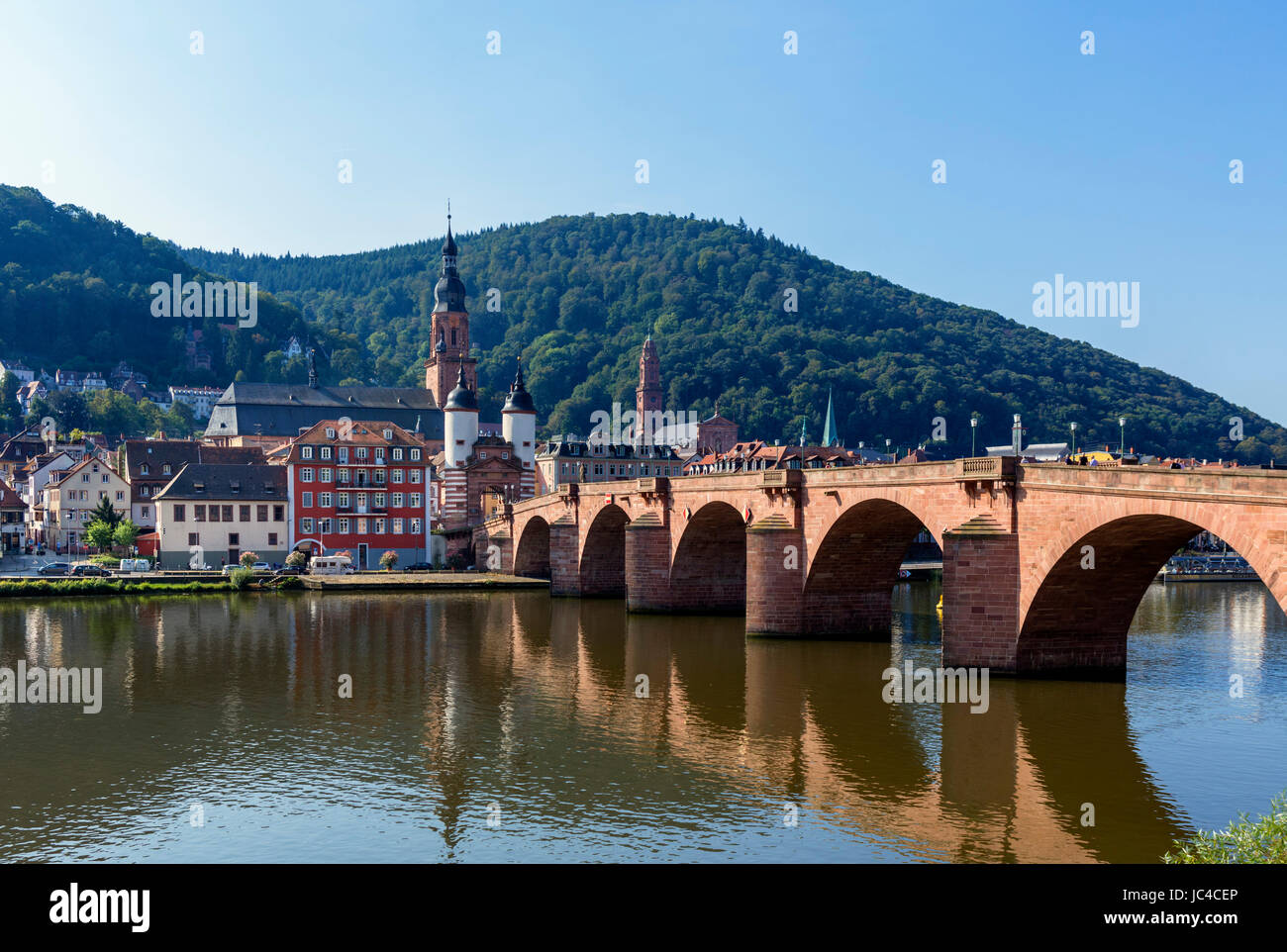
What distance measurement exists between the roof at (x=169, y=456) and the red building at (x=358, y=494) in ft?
43.9

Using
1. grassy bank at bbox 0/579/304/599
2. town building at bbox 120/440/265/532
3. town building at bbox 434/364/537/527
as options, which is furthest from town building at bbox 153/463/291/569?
town building at bbox 434/364/537/527

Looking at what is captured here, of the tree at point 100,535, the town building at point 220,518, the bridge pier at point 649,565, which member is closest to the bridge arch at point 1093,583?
the bridge pier at point 649,565

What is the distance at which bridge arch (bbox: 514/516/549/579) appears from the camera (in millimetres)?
83250

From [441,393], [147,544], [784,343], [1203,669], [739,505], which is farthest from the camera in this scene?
[784,343]

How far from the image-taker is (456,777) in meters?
27.2

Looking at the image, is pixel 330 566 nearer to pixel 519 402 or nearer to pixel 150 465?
pixel 150 465

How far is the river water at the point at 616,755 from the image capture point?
22500 mm

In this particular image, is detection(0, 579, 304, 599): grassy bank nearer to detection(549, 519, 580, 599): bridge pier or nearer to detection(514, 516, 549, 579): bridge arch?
detection(514, 516, 549, 579): bridge arch

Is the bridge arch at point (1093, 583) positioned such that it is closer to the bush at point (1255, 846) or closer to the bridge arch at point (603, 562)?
the bush at point (1255, 846)

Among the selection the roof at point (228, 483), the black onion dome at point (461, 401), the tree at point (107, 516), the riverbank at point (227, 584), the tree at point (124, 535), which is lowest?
the riverbank at point (227, 584)

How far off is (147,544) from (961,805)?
7732 centimetres

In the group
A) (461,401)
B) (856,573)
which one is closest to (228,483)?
(461,401)
